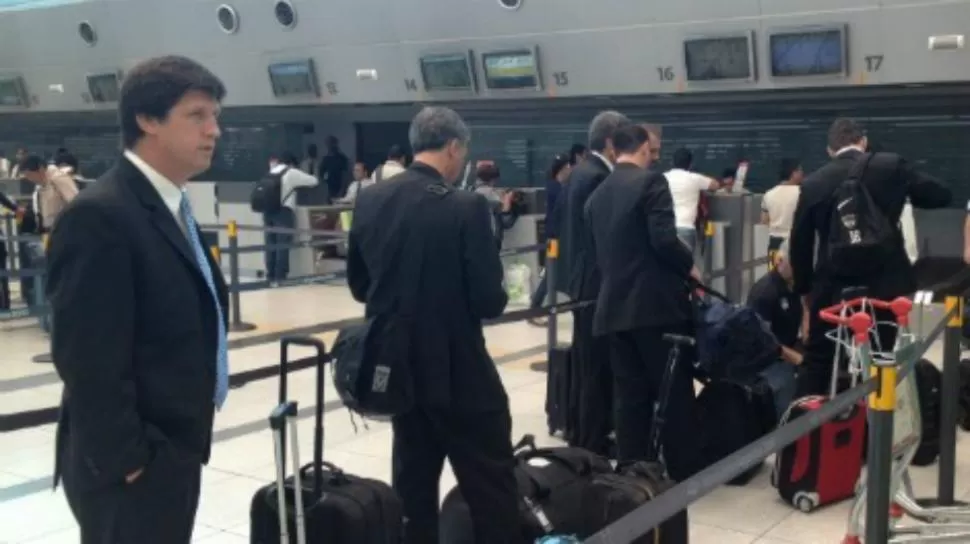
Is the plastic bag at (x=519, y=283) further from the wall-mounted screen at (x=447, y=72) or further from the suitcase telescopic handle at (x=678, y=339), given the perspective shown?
the suitcase telescopic handle at (x=678, y=339)

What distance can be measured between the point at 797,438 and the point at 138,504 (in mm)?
1845

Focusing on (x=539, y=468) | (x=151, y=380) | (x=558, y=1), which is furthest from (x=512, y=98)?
(x=151, y=380)

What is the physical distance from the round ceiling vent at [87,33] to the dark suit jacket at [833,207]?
511 inches

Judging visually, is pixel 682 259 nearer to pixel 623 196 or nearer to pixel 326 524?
pixel 623 196

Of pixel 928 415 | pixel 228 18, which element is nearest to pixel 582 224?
pixel 928 415

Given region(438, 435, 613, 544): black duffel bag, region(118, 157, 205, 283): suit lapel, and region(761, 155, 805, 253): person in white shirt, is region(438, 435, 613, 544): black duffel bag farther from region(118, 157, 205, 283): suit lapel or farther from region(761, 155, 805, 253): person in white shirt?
region(761, 155, 805, 253): person in white shirt

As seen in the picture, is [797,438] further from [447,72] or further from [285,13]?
[285,13]

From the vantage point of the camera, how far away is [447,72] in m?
12.8

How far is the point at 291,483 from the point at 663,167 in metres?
10.4

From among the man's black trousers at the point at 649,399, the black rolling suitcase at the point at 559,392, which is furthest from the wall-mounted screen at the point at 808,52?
the man's black trousers at the point at 649,399

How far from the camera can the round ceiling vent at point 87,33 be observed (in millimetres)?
15492

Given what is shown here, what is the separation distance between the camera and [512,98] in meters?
12.8

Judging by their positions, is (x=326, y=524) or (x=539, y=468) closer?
(x=326, y=524)

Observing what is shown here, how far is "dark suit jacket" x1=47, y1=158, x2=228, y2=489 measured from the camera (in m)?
2.17
